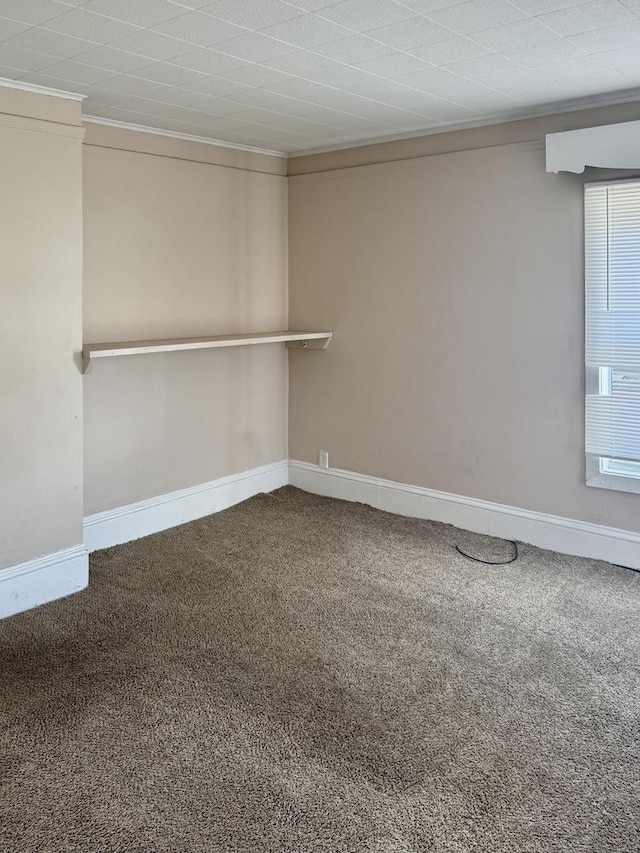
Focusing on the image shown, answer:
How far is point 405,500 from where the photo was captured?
4617 mm

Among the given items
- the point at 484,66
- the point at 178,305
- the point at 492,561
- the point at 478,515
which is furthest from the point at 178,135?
the point at 492,561

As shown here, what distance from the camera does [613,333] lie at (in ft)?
12.0

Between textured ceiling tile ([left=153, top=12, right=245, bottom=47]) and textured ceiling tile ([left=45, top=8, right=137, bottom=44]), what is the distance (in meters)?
0.13

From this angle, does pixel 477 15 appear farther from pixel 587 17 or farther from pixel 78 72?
pixel 78 72

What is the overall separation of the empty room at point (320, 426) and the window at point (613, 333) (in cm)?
2

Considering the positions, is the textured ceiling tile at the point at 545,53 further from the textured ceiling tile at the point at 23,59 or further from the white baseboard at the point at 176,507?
the white baseboard at the point at 176,507

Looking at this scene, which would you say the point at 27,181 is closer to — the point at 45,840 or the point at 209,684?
the point at 209,684

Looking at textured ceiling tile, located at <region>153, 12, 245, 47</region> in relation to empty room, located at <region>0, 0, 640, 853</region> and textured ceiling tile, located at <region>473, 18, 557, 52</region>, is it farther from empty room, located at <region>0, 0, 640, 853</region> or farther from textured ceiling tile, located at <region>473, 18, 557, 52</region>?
textured ceiling tile, located at <region>473, 18, 557, 52</region>

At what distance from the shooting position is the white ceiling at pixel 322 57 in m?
2.39

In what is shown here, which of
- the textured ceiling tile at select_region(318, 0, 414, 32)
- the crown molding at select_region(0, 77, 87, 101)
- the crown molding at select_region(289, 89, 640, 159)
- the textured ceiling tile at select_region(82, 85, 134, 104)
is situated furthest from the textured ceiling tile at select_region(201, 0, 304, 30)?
the crown molding at select_region(289, 89, 640, 159)

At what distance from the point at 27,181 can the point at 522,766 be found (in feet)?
9.83

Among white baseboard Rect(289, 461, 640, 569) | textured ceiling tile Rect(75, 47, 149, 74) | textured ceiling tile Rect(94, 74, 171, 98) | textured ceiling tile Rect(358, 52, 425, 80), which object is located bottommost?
white baseboard Rect(289, 461, 640, 569)

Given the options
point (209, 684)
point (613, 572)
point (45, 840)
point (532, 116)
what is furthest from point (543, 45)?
point (45, 840)

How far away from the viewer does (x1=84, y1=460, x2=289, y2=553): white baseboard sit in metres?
4.03
